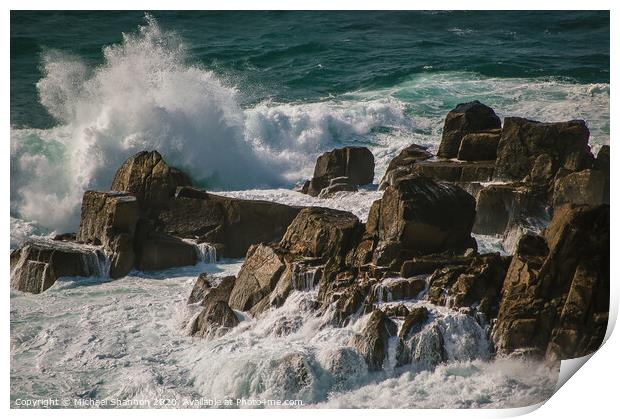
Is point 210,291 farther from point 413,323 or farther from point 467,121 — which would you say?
point 467,121

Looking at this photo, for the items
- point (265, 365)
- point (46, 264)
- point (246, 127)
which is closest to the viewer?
point (265, 365)

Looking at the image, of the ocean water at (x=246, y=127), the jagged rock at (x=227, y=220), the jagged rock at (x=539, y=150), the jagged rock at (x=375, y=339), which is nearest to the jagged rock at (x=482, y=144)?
the jagged rock at (x=539, y=150)

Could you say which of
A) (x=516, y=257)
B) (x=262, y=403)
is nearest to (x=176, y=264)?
(x=262, y=403)

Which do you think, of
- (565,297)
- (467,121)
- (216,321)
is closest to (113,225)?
(216,321)

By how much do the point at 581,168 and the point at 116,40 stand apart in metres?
7.00

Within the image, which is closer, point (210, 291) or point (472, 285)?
point (472, 285)

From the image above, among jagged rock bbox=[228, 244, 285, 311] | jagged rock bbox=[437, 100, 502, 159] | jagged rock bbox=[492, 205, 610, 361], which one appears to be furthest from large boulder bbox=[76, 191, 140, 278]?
jagged rock bbox=[492, 205, 610, 361]

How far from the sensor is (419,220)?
1591cm

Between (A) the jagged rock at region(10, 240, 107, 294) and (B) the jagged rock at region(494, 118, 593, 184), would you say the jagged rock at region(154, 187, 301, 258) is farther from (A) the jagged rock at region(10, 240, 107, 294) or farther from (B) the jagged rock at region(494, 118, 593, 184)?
(B) the jagged rock at region(494, 118, 593, 184)

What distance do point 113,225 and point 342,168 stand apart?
3.83 meters

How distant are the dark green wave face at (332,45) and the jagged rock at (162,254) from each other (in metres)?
2.33

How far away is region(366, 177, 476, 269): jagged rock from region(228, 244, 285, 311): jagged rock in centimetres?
133

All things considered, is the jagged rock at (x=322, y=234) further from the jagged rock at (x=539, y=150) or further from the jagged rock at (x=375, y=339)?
the jagged rock at (x=539, y=150)

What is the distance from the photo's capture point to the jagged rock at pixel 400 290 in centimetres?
1542
